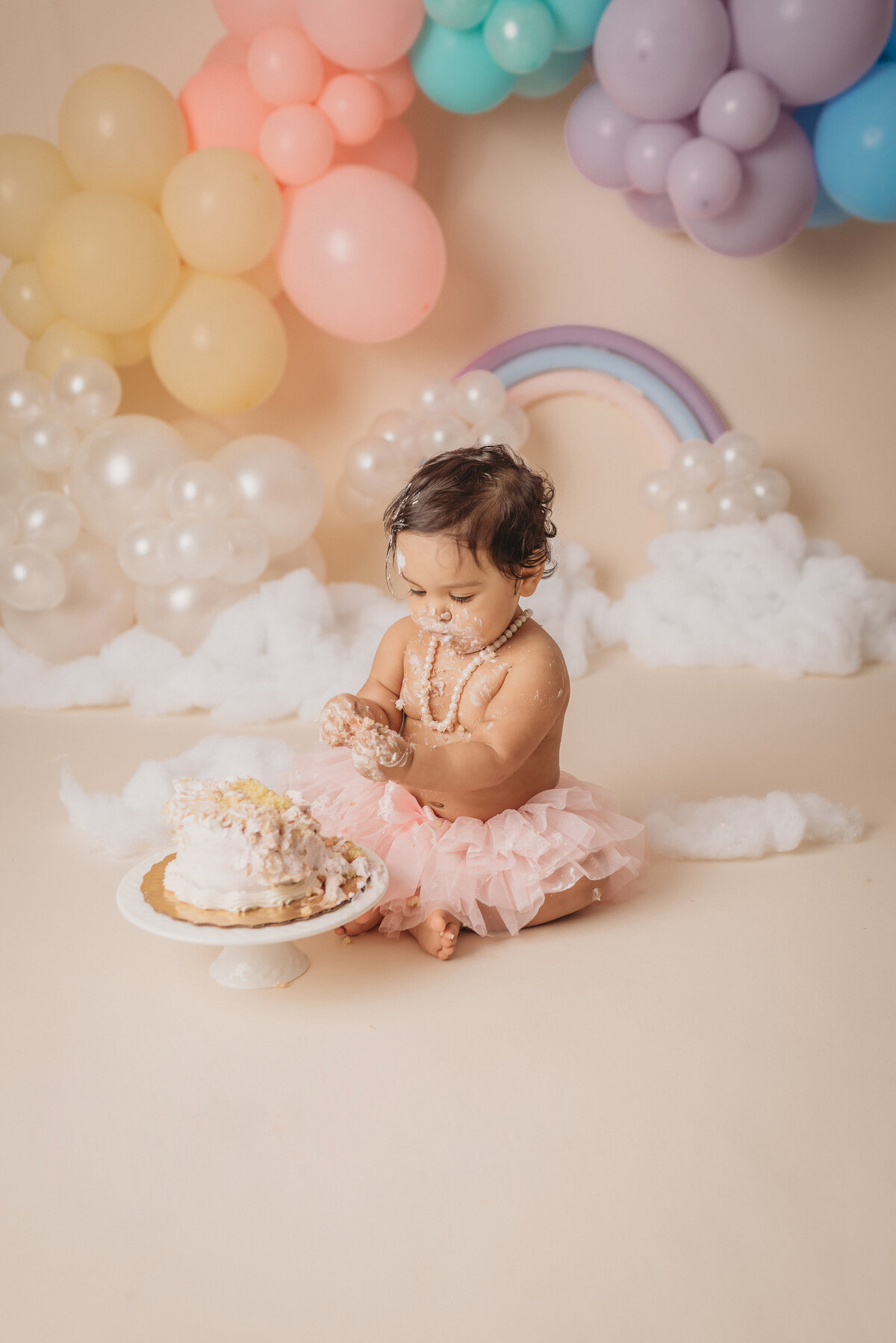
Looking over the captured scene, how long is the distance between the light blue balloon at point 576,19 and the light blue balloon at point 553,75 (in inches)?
5.1

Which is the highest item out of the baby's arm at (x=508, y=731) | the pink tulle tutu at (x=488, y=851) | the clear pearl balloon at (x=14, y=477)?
the clear pearl balloon at (x=14, y=477)

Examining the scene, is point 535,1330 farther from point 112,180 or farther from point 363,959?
point 112,180

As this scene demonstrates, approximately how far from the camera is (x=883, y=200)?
9.63 feet

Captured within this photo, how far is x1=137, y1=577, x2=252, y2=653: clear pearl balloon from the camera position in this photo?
125 inches

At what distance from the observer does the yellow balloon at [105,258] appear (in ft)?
9.68

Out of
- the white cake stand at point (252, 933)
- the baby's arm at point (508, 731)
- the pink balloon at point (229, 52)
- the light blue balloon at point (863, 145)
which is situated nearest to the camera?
the white cake stand at point (252, 933)

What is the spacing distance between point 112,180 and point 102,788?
5.52 feet

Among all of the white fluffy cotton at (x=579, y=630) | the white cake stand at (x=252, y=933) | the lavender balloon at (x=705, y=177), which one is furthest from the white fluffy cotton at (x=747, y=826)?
the lavender balloon at (x=705, y=177)

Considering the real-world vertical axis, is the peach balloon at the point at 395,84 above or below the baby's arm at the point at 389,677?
above

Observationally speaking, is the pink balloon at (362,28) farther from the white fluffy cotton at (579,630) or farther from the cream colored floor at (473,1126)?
the cream colored floor at (473,1126)

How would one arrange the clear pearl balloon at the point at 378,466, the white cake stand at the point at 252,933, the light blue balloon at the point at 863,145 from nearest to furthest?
the white cake stand at the point at 252,933, the light blue balloon at the point at 863,145, the clear pearl balloon at the point at 378,466

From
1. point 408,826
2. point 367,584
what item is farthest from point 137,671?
point 408,826

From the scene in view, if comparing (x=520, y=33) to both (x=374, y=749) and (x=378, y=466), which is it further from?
(x=374, y=749)

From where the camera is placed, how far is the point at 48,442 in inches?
122
